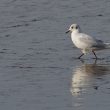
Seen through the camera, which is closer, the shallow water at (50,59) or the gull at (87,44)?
the shallow water at (50,59)

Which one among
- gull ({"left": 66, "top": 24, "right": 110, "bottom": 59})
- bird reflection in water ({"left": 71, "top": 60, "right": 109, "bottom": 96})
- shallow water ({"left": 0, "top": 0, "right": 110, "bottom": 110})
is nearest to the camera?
shallow water ({"left": 0, "top": 0, "right": 110, "bottom": 110})

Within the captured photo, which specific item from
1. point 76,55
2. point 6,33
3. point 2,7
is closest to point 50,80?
point 76,55

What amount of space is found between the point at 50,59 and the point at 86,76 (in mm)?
1826

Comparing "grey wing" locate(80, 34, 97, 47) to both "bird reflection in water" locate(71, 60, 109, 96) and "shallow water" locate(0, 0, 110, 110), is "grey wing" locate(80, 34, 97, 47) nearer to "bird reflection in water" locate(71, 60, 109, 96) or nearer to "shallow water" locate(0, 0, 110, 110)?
"shallow water" locate(0, 0, 110, 110)

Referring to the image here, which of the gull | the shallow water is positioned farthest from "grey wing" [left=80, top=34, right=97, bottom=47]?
the shallow water

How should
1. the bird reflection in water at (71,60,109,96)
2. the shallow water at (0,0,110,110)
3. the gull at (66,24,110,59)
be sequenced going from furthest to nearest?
the gull at (66,24,110,59) < the bird reflection in water at (71,60,109,96) < the shallow water at (0,0,110,110)

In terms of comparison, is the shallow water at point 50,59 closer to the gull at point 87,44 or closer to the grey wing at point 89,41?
the gull at point 87,44

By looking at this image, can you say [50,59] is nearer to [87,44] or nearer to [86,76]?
[87,44]

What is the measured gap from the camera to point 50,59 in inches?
622

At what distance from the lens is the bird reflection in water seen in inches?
504

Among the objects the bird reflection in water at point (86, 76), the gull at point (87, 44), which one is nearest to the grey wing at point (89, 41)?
the gull at point (87, 44)

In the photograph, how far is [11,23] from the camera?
20094 millimetres

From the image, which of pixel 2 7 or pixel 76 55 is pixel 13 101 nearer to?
pixel 76 55

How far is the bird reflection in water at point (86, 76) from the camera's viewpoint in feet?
42.0
